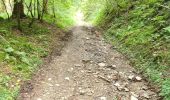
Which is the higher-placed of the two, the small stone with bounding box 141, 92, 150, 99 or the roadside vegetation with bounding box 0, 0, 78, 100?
the roadside vegetation with bounding box 0, 0, 78, 100

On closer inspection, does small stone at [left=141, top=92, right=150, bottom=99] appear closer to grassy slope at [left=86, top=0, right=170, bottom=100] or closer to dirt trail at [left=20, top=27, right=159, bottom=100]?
dirt trail at [left=20, top=27, right=159, bottom=100]

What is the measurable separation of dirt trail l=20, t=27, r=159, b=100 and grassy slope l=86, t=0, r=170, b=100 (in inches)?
17.2

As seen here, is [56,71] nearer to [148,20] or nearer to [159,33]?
[159,33]

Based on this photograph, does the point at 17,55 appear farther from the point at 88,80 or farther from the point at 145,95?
the point at 145,95

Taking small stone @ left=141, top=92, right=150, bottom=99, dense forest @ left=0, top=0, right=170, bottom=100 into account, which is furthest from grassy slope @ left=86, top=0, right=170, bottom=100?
small stone @ left=141, top=92, right=150, bottom=99

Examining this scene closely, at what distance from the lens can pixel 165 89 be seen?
24.3ft

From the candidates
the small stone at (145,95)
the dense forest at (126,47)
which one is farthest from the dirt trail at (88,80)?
the dense forest at (126,47)

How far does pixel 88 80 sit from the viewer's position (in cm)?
869

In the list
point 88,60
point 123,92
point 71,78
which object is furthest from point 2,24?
point 123,92

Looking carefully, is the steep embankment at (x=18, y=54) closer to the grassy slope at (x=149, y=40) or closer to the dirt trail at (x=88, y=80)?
the dirt trail at (x=88, y=80)

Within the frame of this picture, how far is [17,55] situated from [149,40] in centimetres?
573

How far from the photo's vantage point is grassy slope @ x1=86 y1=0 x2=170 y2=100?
345 inches

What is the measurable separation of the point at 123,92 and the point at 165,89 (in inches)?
47.7

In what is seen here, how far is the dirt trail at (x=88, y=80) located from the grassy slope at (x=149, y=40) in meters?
0.44
